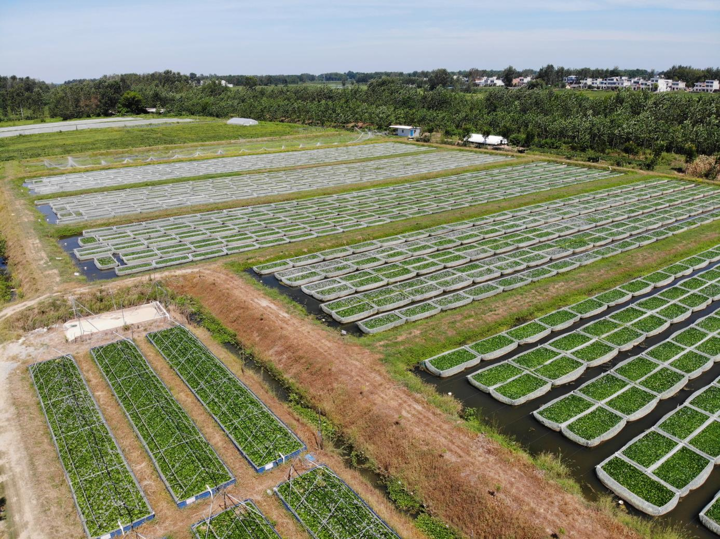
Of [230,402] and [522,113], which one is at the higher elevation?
[522,113]

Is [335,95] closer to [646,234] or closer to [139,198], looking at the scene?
[139,198]

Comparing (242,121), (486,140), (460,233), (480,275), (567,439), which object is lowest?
(567,439)

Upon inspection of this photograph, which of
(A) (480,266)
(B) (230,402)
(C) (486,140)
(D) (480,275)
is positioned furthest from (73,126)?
(B) (230,402)

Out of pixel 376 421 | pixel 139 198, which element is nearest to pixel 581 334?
pixel 376 421

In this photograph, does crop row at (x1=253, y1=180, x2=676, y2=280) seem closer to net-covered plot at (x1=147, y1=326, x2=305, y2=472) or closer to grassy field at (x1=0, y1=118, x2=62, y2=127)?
net-covered plot at (x1=147, y1=326, x2=305, y2=472)

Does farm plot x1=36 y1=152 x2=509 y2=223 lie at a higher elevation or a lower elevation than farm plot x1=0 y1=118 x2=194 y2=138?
lower

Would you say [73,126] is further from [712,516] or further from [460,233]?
[712,516]

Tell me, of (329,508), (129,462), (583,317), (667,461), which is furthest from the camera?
(583,317)

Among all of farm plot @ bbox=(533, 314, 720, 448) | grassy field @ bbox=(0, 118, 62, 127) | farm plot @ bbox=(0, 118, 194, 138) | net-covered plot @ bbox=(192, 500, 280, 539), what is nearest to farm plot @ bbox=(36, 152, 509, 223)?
net-covered plot @ bbox=(192, 500, 280, 539)
